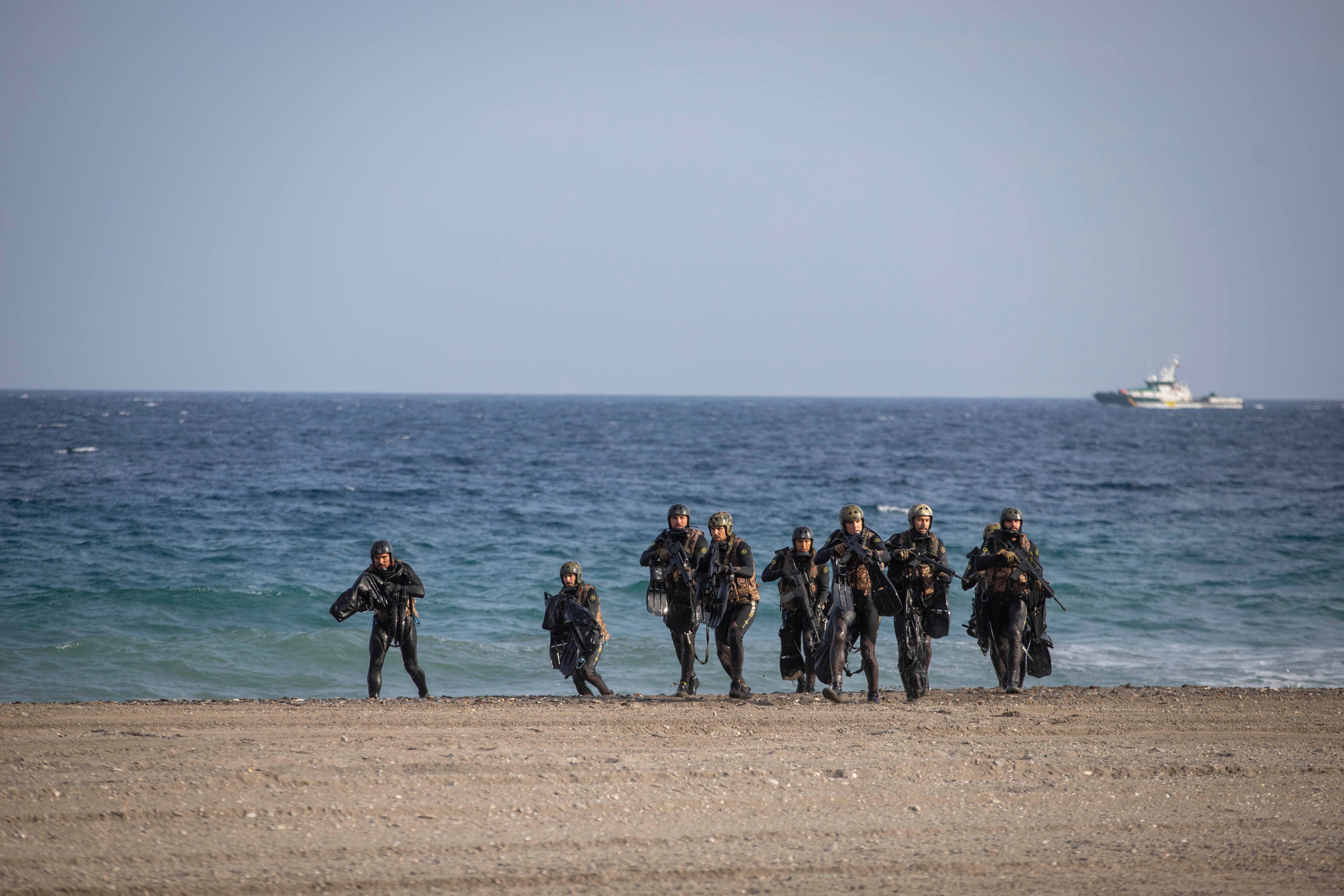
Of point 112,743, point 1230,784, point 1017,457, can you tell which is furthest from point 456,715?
point 1017,457

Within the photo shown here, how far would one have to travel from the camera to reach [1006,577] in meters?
10.6

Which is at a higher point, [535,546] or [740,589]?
[740,589]

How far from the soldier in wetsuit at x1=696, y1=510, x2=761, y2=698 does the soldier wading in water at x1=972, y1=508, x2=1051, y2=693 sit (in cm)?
224

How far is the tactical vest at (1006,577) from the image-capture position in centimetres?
1055

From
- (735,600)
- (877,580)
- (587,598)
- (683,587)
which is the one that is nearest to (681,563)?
(683,587)

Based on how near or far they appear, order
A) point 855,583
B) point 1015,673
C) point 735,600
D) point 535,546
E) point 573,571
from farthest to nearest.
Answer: point 535,546
point 1015,673
point 573,571
point 735,600
point 855,583

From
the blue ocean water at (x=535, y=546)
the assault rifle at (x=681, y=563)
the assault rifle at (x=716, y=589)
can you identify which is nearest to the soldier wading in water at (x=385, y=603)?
the assault rifle at (x=681, y=563)

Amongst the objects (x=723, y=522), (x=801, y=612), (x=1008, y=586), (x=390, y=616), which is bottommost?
(x=390, y=616)

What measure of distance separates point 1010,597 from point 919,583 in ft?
3.41

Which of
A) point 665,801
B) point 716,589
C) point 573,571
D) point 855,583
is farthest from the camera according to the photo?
point 573,571

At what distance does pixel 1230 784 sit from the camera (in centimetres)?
762

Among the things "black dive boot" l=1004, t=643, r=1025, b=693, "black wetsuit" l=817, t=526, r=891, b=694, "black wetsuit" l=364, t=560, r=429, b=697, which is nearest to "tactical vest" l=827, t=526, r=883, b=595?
"black wetsuit" l=817, t=526, r=891, b=694

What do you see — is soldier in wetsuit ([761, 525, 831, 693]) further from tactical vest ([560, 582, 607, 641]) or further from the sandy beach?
tactical vest ([560, 582, 607, 641])

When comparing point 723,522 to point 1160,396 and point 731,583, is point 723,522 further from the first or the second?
point 1160,396
